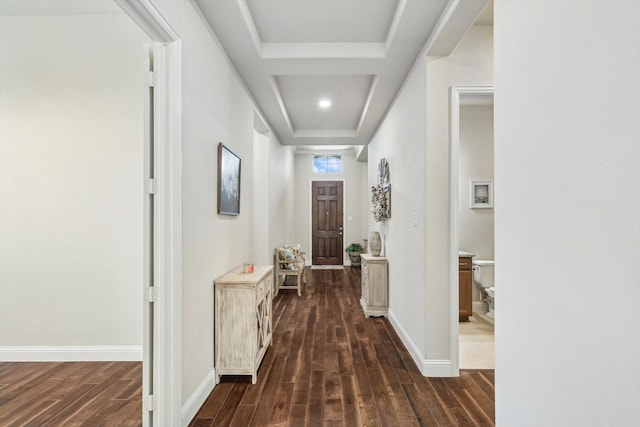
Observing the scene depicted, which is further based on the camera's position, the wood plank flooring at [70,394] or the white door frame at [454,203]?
the white door frame at [454,203]

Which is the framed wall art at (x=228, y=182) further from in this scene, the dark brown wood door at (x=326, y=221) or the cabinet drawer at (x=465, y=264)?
the dark brown wood door at (x=326, y=221)

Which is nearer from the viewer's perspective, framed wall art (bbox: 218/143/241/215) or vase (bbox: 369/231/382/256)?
framed wall art (bbox: 218/143/241/215)

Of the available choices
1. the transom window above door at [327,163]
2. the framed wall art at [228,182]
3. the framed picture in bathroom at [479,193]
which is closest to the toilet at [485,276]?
the framed picture in bathroom at [479,193]

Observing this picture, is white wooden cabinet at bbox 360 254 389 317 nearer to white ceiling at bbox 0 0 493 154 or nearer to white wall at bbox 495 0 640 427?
white ceiling at bbox 0 0 493 154

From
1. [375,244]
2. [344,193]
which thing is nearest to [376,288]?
[375,244]

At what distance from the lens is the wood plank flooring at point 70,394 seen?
1945 mm

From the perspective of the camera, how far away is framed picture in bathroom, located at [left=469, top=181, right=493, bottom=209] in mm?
4211

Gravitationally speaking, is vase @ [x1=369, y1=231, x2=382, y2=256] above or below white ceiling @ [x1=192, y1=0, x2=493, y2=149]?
below

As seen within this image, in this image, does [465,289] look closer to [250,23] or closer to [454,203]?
[454,203]

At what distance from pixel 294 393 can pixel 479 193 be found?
3469 mm

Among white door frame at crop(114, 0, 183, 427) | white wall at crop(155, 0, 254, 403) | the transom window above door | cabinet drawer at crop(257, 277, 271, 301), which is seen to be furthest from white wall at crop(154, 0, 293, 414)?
the transom window above door

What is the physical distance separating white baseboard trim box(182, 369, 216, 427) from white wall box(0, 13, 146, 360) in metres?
0.91

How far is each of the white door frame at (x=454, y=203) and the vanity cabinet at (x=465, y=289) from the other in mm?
1329

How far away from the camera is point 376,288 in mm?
4078
